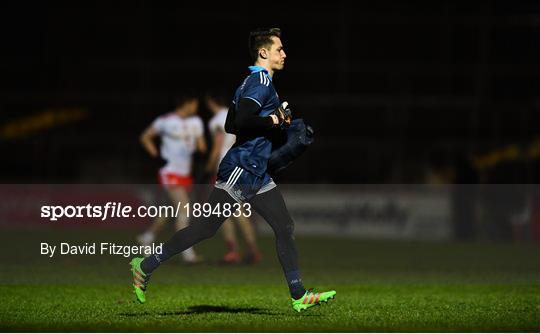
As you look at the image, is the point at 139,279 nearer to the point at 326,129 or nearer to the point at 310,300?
the point at 310,300

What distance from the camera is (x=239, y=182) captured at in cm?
927

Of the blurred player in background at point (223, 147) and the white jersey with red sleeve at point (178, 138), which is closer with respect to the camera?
the blurred player in background at point (223, 147)

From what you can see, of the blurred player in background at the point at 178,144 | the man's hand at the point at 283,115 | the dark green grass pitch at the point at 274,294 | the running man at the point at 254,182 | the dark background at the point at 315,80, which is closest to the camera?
the man's hand at the point at 283,115

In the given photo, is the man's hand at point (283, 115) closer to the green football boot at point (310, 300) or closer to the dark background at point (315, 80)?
the green football boot at point (310, 300)

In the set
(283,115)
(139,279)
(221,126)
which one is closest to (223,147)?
(221,126)

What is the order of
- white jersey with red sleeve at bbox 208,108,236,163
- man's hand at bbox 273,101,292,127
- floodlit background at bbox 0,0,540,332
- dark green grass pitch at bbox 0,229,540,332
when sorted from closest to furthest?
man's hand at bbox 273,101,292,127 < dark green grass pitch at bbox 0,229,540,332 < white jersey with red sleeve at bbox 208,108,236,163 < floodlit background at bbox 0,0,540,332

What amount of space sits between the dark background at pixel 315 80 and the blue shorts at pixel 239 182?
17239mm

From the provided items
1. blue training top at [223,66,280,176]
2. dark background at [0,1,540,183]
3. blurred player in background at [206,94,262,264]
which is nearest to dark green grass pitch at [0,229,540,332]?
blurred player in background at [206,94,262,264]

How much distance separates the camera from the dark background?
28.1 metres

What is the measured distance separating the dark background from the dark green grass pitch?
9052mm

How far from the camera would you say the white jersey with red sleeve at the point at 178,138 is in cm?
1645

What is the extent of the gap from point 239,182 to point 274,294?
9.43 ft

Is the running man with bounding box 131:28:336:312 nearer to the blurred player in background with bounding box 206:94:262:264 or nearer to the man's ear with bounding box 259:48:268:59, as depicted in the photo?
the man's ear with bounding box 259:48:268:59

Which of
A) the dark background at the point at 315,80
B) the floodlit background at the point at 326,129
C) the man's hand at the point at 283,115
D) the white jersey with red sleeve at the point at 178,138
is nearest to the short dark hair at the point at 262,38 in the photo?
the man's hand at the point at 283,115
